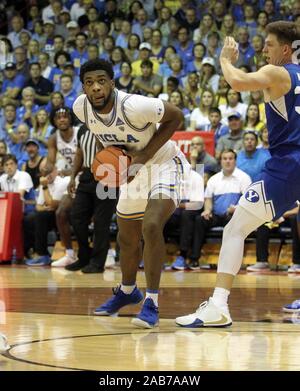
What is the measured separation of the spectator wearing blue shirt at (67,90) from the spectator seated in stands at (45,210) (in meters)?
3.22

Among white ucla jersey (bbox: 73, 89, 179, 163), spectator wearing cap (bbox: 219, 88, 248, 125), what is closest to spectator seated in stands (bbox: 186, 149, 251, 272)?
spectator wearing cap (bbox: 219, 88, 248, 125)

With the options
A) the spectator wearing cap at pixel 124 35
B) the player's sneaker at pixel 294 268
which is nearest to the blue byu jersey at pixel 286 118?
the player's sneaker at pixel 294 268

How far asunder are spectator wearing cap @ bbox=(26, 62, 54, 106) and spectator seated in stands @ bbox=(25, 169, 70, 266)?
13.2ft

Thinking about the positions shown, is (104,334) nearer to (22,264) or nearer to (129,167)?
(129,167)

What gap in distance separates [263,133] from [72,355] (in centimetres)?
864

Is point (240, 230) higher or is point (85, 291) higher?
point (240, 230)

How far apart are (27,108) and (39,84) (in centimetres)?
88

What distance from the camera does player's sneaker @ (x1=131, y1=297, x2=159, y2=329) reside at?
5.80 meters

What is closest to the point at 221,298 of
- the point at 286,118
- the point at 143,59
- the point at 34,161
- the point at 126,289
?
the point at 126,289

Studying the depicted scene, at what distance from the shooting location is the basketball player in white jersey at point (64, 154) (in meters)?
12.1

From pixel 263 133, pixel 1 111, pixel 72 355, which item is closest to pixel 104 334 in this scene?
pixel 72 355

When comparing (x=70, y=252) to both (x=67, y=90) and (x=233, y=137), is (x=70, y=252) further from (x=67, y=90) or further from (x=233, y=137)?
(x=67, y=90)

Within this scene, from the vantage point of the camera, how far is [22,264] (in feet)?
44.2

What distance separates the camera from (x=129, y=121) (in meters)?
6.27
